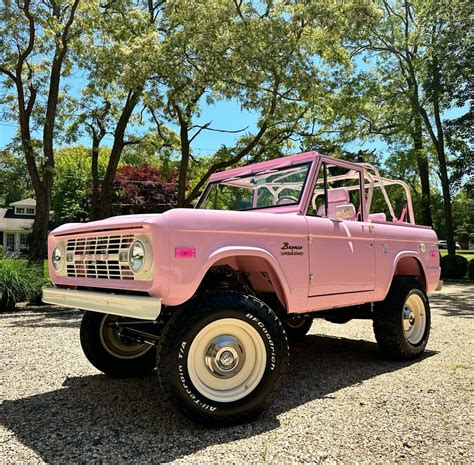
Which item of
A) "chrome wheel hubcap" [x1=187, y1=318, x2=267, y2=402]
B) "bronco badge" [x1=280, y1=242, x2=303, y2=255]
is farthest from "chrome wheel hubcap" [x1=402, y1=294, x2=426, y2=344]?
"chrome wheel hubcap" [x1=187, y1=318, x2=267, y2=402]

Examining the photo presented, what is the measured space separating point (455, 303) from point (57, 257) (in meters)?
10.0

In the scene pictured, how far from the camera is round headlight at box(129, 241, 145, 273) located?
3281mm

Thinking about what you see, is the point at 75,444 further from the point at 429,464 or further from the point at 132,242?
the point at 429,464

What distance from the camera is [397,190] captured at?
18.0 metres

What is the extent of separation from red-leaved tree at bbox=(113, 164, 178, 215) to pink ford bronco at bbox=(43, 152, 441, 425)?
2370 centimetres

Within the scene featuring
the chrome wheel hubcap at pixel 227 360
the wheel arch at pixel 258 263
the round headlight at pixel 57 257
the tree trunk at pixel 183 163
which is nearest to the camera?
the chrome wheel hubcap at pixel 227 360

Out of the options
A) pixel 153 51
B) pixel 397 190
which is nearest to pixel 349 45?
pixel 397 190

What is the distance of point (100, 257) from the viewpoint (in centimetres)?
367

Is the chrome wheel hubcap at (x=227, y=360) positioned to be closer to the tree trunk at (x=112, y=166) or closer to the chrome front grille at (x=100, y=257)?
the chrome front grille at (x=100, y=257)

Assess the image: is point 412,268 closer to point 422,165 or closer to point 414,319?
point 414,319

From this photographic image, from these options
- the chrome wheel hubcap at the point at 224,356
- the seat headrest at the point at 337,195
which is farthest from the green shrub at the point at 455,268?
the chrome wheel hubcap at the point at 224,356

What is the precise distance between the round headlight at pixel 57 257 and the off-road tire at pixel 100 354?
1.92 ft

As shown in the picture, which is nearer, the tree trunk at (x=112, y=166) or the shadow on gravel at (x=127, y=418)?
the shadow on gravel at (x=127, y=418)

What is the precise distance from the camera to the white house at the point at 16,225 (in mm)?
40094
